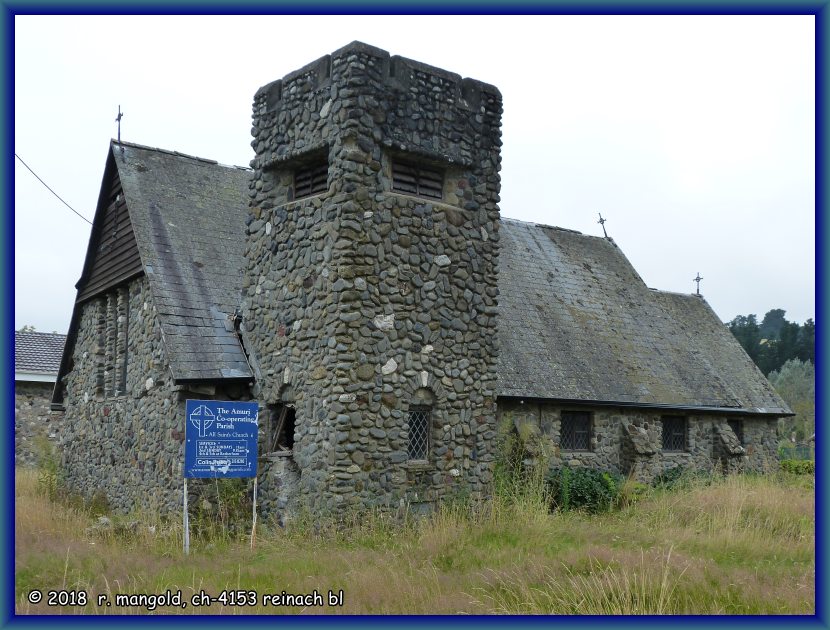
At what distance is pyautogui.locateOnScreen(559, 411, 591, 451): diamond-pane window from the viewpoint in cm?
2047

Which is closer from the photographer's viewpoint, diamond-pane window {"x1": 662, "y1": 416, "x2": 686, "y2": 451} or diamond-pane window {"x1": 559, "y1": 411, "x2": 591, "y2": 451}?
diamond-pane window {"x1": 559, "y1": 411, "x2": 591, "y2": 451}

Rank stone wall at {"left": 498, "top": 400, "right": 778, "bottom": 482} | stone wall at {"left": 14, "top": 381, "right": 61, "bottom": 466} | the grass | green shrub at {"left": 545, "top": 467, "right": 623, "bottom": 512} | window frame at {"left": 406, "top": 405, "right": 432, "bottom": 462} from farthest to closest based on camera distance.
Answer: stone wall at {"left": 14, "top": 381, "right": 61, "bottom": 466}
stone wall at {"left": 498, "top": 400, "right": 778, "bottom": 482}
green shrub at {"left": 545, "top": 467, "right": 623, "bottom": 512}
window frame at {"left": 406, "top": 405, "right": 432, "bottom": 462}
the grass

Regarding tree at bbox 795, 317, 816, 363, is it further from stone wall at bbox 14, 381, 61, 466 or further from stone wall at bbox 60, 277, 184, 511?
stone wall at bbox 60, 277, 184, 511

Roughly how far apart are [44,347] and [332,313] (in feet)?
63.3

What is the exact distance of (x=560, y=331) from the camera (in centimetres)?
2261

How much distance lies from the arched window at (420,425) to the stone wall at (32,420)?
16.1 meters

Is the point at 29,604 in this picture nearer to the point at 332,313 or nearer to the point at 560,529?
the point at 332,313

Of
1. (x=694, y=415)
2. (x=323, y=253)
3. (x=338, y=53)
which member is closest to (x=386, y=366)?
(x=323, y=253)

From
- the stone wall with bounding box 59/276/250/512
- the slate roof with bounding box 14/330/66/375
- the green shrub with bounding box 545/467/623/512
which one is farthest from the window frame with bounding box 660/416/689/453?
the slate roof with bounding box 14/330/66/375

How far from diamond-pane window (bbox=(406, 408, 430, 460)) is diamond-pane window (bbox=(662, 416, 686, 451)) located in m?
10.2

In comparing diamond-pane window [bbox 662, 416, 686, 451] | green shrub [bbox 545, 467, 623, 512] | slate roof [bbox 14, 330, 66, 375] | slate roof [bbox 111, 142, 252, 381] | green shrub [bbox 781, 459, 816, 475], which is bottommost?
green shrub [bbox 781, 459, 816, 475]

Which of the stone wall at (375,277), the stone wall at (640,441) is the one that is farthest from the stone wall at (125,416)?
the stone wall at (640,441)

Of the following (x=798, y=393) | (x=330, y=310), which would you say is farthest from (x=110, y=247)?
(x=798, y=393)

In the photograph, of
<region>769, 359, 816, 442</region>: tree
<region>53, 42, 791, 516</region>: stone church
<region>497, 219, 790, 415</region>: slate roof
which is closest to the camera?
<region>53, 42, 791, 516</region>: stone church
